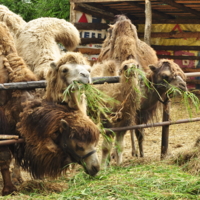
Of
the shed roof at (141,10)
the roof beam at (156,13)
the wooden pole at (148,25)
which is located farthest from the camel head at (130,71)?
the roof beam at (156,13)

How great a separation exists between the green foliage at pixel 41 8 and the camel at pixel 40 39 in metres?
6.35

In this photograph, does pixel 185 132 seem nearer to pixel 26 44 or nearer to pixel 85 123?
pixel 26 44

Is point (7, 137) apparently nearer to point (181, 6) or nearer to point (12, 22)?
point (12, 22)

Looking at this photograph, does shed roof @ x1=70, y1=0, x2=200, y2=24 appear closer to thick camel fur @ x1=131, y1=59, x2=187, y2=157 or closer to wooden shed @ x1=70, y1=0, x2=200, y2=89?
wooden shed @ x1=70, y1=0, x2=200, y2=89

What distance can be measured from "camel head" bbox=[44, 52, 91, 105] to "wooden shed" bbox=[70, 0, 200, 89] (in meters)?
7.74

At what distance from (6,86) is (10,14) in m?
2.56

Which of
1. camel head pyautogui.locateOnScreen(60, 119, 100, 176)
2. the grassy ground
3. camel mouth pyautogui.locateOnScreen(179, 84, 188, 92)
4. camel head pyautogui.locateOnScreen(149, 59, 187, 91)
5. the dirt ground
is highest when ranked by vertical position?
camel head pyautogui.locateOnScreen(149, 59, 187, 91)

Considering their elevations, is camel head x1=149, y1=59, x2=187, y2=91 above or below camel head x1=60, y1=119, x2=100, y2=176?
above

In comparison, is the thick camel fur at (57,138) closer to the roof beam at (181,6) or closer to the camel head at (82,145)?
the camel head at (82,145)

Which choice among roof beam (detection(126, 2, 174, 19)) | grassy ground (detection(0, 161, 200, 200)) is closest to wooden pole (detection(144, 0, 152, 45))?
roof beam (detection(126, 2, 174, 19))

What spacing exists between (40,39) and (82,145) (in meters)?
2.30

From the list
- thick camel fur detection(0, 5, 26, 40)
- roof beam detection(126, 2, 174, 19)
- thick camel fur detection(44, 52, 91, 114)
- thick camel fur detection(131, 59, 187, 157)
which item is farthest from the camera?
roof beam detection(126, 2, 174, 19)

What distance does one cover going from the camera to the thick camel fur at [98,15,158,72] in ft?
21.1

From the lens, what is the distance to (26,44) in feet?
19.4
